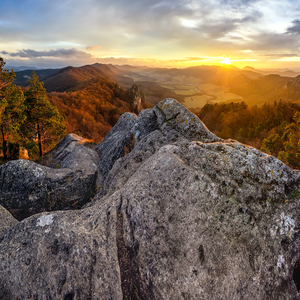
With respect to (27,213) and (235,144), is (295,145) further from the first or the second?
(27,213)

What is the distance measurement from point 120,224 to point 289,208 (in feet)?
21.7

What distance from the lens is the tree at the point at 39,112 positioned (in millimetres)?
25516

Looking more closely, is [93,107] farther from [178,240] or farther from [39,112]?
[178,240]

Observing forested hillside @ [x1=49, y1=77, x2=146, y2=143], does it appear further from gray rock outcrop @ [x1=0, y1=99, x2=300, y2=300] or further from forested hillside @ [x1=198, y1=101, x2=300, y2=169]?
forested hillside @ [x1=198, y1=101, x2=300, y2=169]

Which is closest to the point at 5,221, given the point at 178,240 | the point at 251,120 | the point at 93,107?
the point at 178,240

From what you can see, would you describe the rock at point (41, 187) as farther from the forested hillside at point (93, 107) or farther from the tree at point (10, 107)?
the forested hillside at point (93, 107)

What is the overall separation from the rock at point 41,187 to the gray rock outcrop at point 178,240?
26.3 feet

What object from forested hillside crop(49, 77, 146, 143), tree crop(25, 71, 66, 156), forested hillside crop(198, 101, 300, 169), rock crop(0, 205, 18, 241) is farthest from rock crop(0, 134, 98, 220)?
forested hillside crop(198, 101, 300, 169)

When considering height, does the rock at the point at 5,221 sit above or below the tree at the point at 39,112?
below

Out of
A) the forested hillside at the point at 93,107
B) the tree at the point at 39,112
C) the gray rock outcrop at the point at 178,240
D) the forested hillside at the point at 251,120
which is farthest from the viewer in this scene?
the forested hillside at the point at 93,107

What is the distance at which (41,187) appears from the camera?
50.6ft

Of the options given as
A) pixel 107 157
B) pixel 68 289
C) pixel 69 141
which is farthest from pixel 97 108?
pixel 68 289

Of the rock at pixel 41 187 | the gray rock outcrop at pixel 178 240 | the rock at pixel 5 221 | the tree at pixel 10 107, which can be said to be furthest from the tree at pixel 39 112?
the gray rock outcrop at pixel 178 240

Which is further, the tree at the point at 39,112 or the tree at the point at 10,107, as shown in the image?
the tree at the point at 39,112
